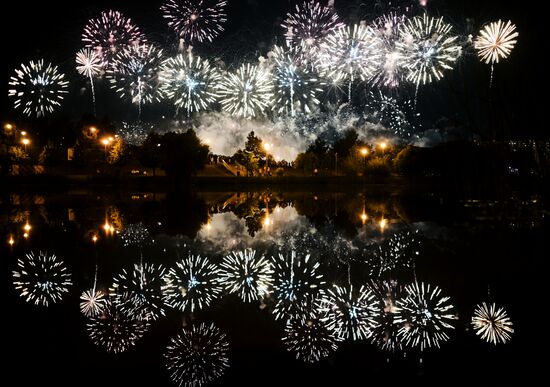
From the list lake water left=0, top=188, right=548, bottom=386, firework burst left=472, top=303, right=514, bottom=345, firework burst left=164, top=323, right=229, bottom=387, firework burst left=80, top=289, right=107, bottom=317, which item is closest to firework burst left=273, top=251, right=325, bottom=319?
lake water left=0, top=188, right=548, bottom=386

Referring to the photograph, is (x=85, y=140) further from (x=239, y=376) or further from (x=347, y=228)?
(x=239, y=376)

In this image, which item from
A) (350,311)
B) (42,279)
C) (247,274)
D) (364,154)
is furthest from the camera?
(364,154)

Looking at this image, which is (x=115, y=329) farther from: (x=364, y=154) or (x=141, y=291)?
(x=364, y=154)

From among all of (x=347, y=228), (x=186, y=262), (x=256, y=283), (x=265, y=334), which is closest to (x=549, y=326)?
(x=265, y=334)

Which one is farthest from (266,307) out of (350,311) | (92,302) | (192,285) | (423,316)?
(92,302)

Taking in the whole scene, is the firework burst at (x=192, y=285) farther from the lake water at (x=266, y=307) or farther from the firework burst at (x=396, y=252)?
the firework burst at (x=396, y=252)

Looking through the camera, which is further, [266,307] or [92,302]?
[92,302]
